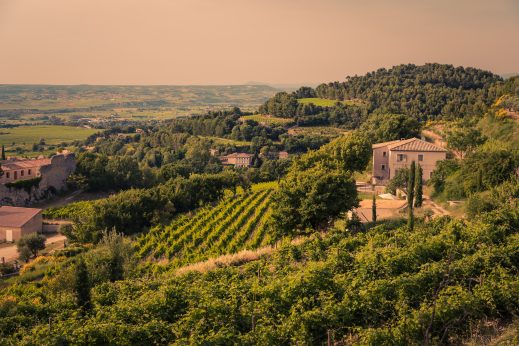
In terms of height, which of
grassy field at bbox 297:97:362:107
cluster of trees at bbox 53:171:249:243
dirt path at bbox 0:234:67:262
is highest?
grassy field at bbox 297:97:362:107

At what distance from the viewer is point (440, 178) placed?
32062 mm

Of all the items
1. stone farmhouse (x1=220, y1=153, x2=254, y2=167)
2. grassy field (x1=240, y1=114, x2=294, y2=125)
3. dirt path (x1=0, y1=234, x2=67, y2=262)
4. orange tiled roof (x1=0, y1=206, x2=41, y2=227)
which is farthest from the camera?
grassy field (x1=240, y1=114, x2=294, y2=125)

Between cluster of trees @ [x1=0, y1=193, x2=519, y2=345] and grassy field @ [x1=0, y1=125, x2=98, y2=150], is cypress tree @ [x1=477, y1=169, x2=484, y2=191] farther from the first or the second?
grassy field @ [x1=0, y1=125, x2=98, y2=150]

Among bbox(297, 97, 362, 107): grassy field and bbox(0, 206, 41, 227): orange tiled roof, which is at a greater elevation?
bbox(297, 97, 362, 107): grassy field

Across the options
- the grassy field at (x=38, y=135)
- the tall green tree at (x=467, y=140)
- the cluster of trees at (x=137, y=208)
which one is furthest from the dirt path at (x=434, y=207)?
the grassy field at (x=38, y=135)

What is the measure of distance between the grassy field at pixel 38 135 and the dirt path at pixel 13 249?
64.3 m

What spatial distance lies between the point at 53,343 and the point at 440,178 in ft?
90.0

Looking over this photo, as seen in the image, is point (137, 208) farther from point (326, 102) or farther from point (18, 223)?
point (326, 102)

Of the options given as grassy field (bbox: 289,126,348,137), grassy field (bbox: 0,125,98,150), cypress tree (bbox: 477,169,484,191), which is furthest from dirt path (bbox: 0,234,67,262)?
grassy field (bbox: 0,125,98,150)

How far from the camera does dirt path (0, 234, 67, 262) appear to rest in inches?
1267

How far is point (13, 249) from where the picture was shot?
34375 millimetres

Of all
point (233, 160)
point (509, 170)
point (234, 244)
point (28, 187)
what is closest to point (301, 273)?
point (234, 244)

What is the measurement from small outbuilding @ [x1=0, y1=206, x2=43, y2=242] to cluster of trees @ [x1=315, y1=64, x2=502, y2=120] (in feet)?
156

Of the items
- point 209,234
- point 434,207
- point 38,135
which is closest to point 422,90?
point 434,207
